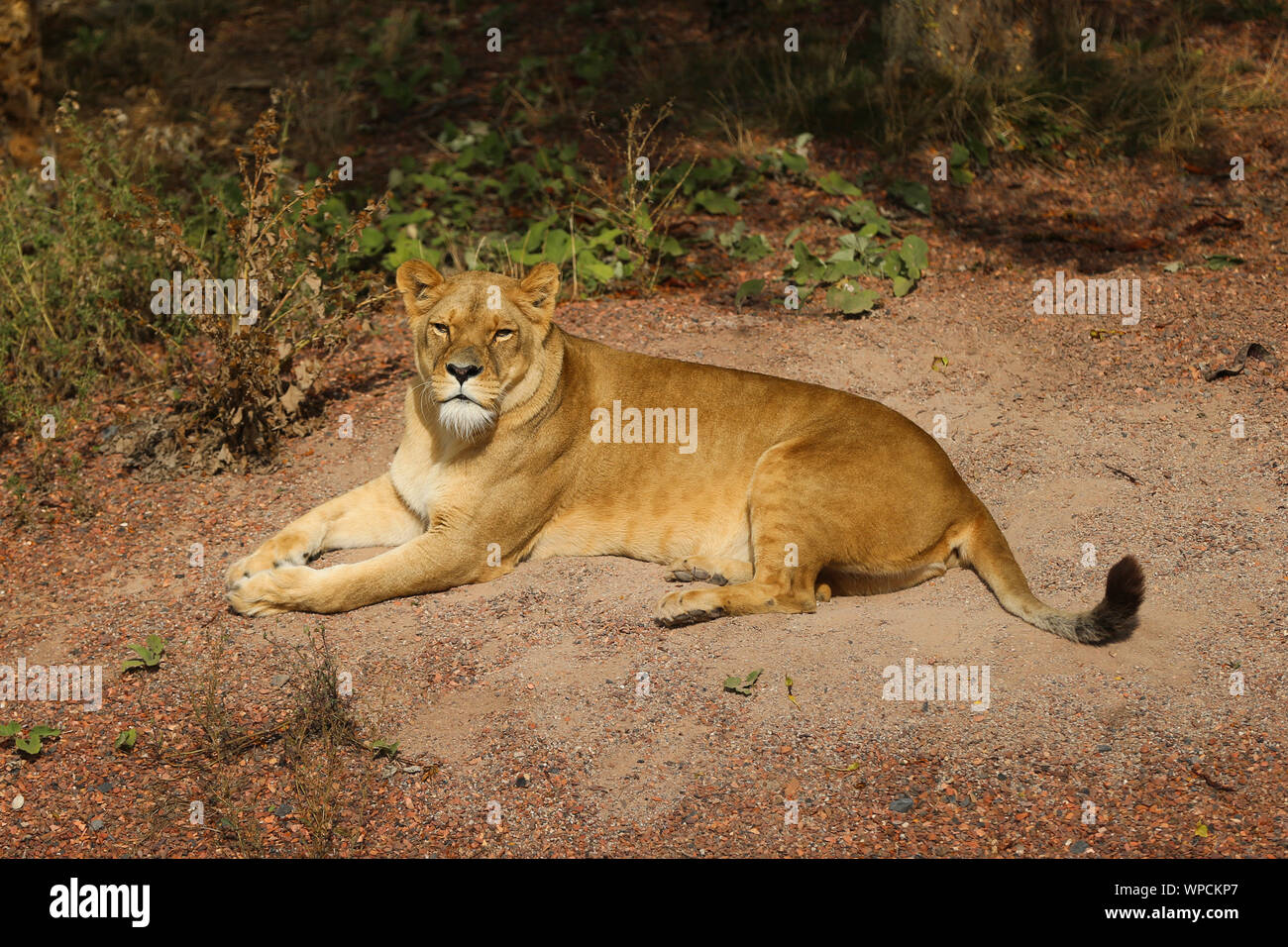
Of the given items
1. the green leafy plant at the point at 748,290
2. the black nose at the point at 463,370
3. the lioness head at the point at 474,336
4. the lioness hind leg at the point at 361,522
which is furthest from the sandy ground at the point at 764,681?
the green leafy plant at the point at 748,290

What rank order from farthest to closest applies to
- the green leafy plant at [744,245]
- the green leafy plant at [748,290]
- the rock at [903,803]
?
the green leafy plant at [744,245] → the green leafy plant at [748,290] → the rock at [903,803]

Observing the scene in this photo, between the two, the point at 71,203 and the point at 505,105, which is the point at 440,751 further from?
the point at 505,105

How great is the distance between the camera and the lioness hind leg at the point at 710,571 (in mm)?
6047

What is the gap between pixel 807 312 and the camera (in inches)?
341

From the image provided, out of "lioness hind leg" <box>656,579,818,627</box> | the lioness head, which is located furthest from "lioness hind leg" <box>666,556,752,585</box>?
the lioness head

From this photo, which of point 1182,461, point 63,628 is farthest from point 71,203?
point 1182,461

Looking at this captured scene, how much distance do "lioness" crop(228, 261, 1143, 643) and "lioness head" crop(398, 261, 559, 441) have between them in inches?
0.4

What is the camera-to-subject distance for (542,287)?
6121mm

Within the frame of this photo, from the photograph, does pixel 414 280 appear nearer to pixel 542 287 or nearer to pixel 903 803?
pixel 542 287

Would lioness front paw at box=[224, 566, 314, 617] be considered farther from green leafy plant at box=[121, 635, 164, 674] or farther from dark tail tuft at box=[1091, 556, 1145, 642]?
dark tail tuft at box=[1091, 556, 1145, 642]

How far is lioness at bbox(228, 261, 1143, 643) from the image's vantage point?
19.0 ft

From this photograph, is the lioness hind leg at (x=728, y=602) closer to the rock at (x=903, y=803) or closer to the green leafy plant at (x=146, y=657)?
the rock at (x=903, y=803)

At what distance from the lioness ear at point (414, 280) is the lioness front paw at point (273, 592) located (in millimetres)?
1297

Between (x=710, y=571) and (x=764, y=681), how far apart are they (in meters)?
1.08
